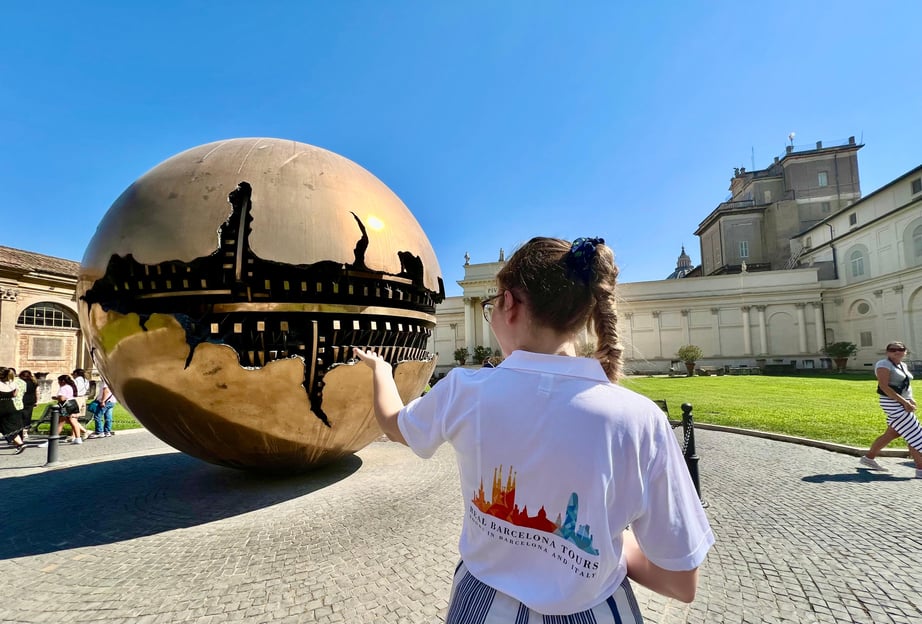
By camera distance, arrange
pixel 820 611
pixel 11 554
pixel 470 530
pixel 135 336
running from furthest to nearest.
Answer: pixel 135 336, pixel 11 554, pixel 820 611, pixel 470 530

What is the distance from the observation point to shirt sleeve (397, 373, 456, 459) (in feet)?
4.42

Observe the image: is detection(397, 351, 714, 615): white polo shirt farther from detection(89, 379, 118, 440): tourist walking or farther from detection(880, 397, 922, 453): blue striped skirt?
detection(89, 379, 118, 440): tourist walking

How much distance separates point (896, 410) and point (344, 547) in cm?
→ 837

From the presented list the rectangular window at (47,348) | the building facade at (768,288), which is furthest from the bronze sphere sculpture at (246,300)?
the rectangular window at (47,348)

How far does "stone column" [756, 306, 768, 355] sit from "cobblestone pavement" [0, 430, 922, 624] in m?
47.6

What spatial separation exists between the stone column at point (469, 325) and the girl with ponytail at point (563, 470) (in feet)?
173

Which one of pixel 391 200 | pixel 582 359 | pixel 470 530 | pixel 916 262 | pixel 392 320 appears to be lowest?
pixel 470 530

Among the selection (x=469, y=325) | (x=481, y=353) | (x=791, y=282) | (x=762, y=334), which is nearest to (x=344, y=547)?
(x=481, y=353)

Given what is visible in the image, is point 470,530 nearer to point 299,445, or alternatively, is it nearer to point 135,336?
point 299,445

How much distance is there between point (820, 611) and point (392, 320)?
4.14 metres

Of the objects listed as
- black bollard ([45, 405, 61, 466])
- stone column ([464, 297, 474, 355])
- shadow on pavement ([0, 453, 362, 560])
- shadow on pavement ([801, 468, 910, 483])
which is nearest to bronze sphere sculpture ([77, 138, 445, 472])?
shadow on pavement ([0, 453, 362, 560])

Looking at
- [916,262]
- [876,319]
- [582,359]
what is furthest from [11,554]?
[876,319]

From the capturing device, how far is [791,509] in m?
4.86

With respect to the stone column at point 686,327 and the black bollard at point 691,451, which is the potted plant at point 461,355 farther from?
the black bollard at point 691,451
